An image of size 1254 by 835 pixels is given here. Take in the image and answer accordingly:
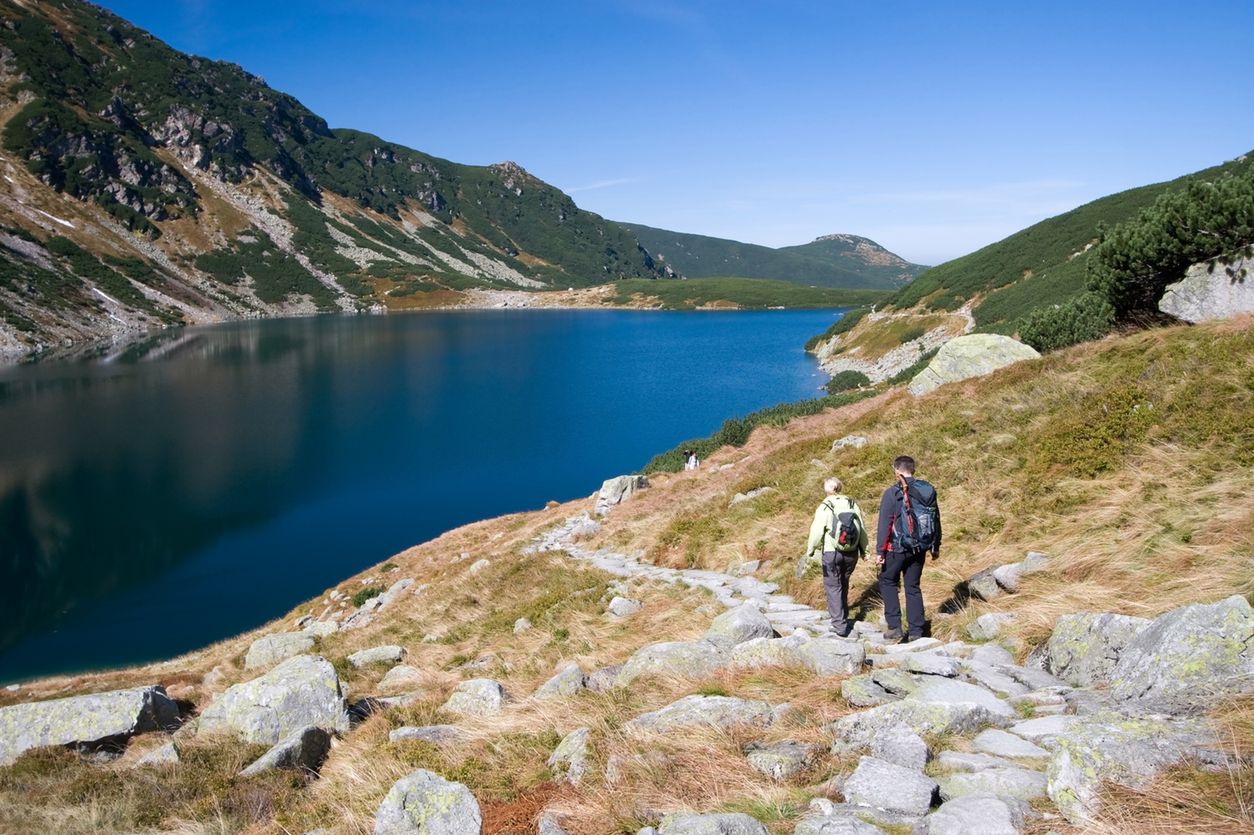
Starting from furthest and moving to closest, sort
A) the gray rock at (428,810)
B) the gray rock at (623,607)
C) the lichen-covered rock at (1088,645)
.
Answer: the gray rock at (623,607) → the lichen-covered rock at (1088,645) → the gray rock at (428,810)

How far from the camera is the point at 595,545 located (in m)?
20.7

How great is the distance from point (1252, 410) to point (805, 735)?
28.9 feet

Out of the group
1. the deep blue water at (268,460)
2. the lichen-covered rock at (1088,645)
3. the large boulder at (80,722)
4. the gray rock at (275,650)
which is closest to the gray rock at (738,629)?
the lichen-covered rock at (1088,645)

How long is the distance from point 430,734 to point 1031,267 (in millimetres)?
78367

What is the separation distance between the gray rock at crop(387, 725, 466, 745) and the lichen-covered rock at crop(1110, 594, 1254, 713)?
592 cm

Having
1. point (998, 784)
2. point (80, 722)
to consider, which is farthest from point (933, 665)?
point (80, 722)

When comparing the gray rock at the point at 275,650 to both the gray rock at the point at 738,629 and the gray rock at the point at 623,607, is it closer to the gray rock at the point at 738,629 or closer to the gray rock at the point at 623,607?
the gray rock at the point at 623,607

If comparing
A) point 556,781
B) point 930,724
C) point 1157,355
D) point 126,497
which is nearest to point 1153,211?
point 1157,355

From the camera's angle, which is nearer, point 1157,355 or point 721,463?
point 1157,355

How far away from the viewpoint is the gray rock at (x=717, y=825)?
4.18 m

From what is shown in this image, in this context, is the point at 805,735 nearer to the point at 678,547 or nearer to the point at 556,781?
the point at 556,781

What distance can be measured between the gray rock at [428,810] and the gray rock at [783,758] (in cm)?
210

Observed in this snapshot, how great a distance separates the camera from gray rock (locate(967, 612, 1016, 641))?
761 centimetres

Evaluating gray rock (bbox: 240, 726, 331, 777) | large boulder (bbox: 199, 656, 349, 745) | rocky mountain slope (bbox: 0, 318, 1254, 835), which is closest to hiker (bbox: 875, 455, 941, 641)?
rocky mountain slope (bbox: 0, 318, 1254, 835)
